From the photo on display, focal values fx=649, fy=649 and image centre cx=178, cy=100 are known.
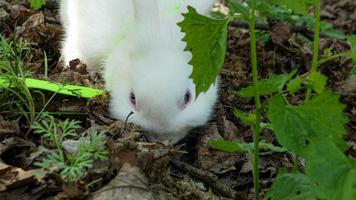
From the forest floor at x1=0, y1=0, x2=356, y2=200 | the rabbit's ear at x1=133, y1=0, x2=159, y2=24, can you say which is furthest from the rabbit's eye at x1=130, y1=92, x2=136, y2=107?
the rabbit's ear at x1=133, y1=0, x2=159, y2=24

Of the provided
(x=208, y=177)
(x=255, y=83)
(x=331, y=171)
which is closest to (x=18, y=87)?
(x=208, y=177)

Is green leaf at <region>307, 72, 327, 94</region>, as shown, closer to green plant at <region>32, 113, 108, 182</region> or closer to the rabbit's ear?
green plant at <region>32, 113, 108, 182</region>

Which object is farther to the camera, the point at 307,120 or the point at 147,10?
the point at 147,10

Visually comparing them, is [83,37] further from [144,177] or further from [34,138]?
[144,177]

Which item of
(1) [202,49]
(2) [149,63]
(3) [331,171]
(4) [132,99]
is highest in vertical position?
(1) [202,49]

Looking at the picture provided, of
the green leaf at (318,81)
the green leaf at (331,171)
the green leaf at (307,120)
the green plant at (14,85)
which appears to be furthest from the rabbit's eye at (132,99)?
the green leaf at (331,171)

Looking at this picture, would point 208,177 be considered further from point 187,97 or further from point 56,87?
point 56,87
